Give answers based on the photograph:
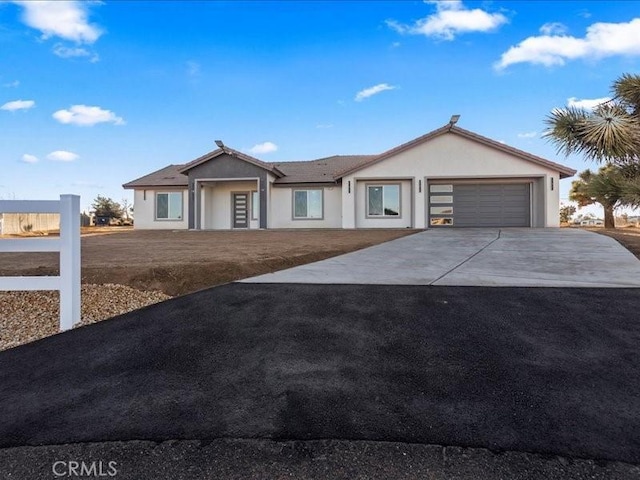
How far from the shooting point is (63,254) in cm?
473

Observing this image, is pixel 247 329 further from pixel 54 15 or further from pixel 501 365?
pixel 54 15

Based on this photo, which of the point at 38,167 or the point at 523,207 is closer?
the point at 523,207

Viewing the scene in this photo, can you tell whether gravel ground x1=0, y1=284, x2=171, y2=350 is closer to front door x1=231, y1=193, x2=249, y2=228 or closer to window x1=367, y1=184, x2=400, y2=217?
window x1=367, y1=184, x2=400, y2=217

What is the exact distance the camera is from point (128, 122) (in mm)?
23281

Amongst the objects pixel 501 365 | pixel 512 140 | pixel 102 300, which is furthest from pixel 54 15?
pixel 512 140

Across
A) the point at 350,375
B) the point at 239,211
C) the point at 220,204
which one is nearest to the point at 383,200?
the point at 239,211

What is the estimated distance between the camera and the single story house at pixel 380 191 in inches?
720

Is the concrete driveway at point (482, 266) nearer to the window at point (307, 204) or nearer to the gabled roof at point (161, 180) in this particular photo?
the window at point (307, 204)

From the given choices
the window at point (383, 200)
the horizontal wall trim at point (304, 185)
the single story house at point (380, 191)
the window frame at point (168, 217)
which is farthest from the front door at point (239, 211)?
the window at point (383, 200)

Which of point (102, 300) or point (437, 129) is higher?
point (437, 129)

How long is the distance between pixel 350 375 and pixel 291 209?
1872cm

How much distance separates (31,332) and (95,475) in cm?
345
